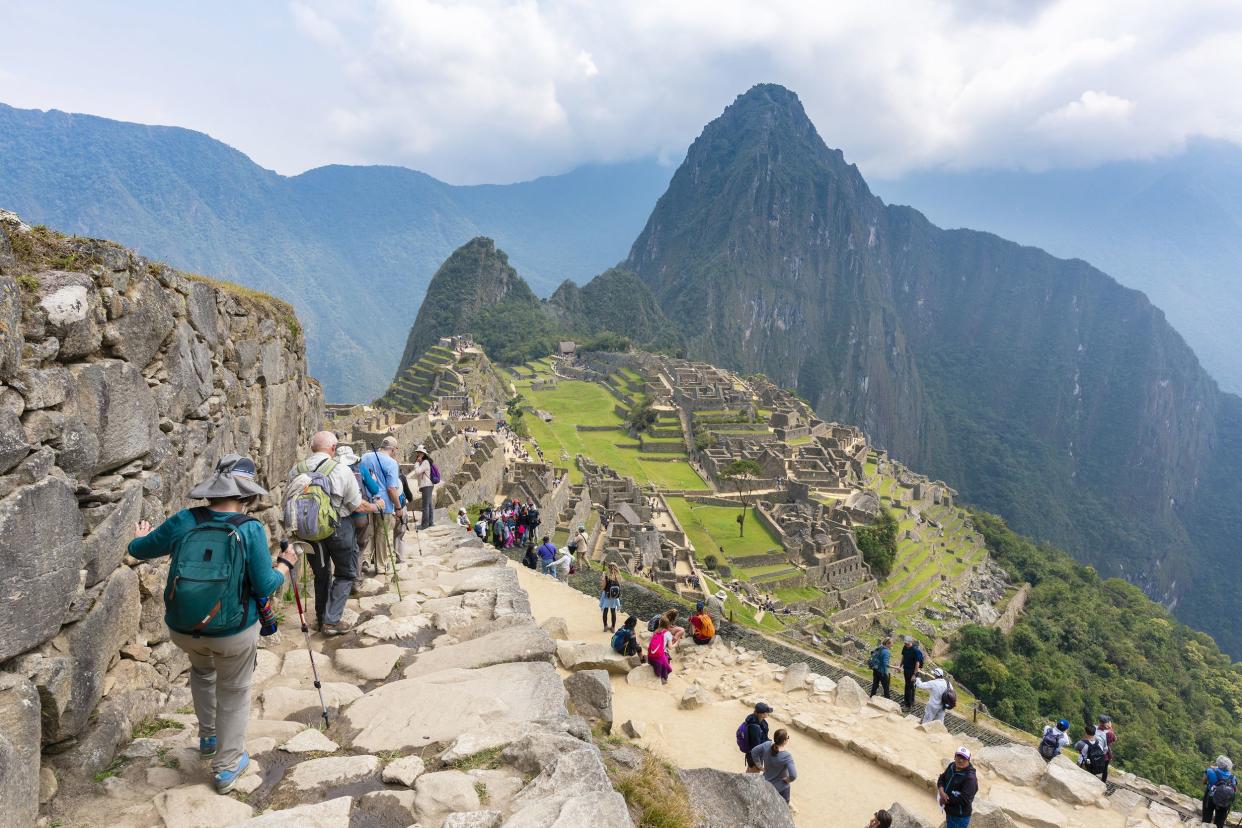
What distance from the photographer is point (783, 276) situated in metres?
180

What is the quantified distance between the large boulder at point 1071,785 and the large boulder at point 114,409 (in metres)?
7.95

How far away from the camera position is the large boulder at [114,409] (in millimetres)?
3078

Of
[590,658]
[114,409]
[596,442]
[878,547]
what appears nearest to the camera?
[114,409]

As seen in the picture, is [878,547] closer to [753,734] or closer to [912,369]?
[753,734]

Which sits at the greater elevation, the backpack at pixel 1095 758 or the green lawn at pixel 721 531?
the backpack at pixel 1095 758

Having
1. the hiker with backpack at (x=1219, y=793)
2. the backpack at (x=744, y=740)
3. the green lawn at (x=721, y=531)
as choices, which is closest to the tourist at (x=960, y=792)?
the backpack at (x=744, y=740)

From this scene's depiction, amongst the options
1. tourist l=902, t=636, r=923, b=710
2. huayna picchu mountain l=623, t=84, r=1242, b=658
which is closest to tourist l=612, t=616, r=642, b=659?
tourist l=902, t=636, r=923, b=710

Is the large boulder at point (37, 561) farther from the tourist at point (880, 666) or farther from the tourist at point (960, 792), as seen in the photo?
the tourist at point (880, 666)

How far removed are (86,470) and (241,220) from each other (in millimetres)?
134030

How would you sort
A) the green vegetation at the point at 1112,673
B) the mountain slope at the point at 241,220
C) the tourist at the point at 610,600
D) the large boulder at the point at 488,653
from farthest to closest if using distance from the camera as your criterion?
the mountain slope at the point at 241,220
the green vegetation at the point at 1112,673
the tourist at the point at 610,600
the large boulder at the point at 488,653

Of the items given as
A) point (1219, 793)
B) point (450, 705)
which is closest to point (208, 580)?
point (450, 705)


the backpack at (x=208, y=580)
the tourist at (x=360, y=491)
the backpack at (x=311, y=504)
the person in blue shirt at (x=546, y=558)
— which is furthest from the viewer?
the person in blue shirt at (x=546, y=558)

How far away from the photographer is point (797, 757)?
639 cm

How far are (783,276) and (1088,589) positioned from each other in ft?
474
